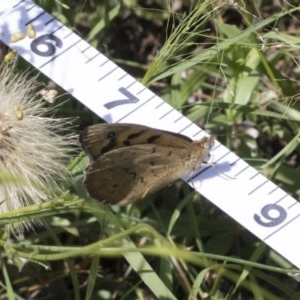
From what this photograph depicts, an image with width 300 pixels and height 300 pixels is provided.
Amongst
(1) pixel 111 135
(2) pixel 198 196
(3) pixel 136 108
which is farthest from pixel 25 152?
(2) pixel 198 196

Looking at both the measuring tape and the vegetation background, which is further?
the vegetation background

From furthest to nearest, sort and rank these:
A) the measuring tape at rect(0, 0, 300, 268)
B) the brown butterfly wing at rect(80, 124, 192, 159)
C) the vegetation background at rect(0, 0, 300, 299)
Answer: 1. the vegetation background at rect(0, 0, 300, 299)
2. the measuring tape at rect(0, 0, 300, 268)
3. the brown butterfly wing at rect(80, 124, 192, 159)

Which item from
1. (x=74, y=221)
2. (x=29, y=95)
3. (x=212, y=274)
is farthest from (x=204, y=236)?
(x=29, y=95)

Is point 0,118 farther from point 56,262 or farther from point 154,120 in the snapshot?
point 56,262

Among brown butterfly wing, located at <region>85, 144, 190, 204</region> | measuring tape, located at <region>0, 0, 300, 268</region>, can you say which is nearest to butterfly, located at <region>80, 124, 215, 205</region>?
brown butterfly wing, located at <region>85, 144, 190, 204</region>

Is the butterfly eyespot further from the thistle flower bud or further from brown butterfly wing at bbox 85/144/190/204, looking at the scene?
the thistle flower bud

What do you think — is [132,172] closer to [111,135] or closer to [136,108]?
[111,135]
